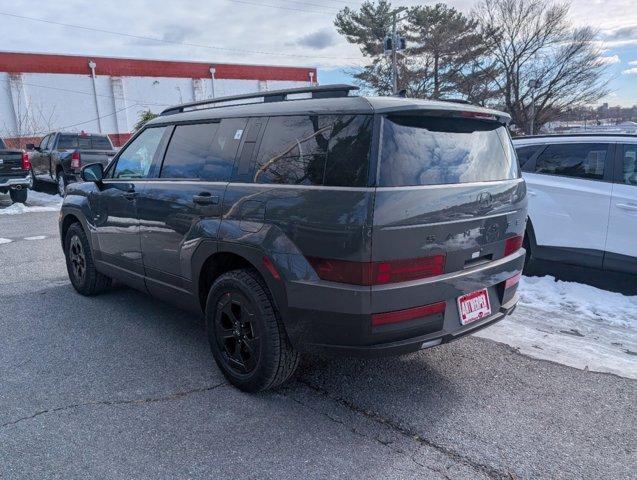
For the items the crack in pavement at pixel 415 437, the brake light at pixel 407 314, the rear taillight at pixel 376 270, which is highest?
the rear taillight at pixel 376 270

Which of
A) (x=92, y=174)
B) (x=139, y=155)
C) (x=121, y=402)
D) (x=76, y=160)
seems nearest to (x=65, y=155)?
(x=76, y=160)

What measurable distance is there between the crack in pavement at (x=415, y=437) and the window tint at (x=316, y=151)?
143 cm

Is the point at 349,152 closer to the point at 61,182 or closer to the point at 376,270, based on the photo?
the point at 376,270

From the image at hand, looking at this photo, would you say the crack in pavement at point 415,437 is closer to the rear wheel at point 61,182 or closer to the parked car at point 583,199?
the parked car at point 583,199

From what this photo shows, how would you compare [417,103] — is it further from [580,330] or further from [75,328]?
[75,328]

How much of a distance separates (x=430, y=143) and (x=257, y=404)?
6.42 feet

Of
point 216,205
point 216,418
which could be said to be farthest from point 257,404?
point 216,205

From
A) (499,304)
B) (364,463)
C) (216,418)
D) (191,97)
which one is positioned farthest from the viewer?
(191,97)

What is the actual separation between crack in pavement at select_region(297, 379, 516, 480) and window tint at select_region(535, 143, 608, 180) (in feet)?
13.5

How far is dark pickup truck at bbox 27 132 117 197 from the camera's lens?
13477 millimetres

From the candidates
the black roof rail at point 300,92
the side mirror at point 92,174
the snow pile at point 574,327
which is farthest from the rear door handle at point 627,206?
the side mirror at point 92,174

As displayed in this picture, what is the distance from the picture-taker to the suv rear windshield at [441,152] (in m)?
2.78

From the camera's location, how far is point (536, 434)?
2871 mm

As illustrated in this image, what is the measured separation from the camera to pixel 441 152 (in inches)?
119
